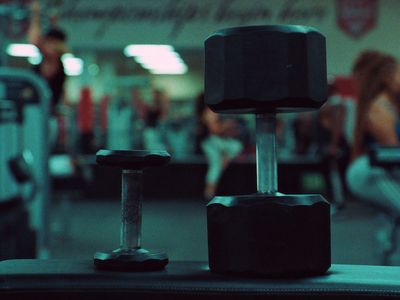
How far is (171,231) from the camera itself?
5.45 m

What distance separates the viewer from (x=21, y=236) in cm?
347

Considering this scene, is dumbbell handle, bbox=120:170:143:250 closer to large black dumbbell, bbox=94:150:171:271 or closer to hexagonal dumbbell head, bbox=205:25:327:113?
large black dumbbell, bbox=94:150:171:271

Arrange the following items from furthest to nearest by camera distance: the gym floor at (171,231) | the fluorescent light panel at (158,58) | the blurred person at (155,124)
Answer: the fluorescent light panel at (158,58) → the blurred person at (155,124) → the gym floor at (171,231)

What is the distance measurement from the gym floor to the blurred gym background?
0.04 ft

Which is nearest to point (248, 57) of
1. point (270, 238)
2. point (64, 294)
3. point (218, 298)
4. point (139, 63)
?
point (270, 238)

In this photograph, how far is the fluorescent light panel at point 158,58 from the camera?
11036mm

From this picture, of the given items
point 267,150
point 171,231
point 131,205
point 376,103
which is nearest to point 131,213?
point 131,205

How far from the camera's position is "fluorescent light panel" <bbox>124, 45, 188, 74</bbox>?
11036mm

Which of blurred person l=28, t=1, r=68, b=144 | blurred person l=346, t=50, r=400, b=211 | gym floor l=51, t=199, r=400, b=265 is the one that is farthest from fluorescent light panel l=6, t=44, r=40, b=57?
blurred person l=346, t=50, r=400, b=211

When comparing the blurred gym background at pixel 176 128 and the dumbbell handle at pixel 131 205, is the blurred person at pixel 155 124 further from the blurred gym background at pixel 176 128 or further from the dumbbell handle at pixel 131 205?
the dumbbell handle at pixel 131 205

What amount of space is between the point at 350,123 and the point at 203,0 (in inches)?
181

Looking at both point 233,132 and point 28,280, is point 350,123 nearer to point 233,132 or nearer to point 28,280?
point 233,132

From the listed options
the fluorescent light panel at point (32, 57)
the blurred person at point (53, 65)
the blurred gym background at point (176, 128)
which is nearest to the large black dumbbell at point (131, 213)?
the blurred gym background at point (176, 128)

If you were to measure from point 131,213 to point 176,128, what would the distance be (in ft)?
28.5
